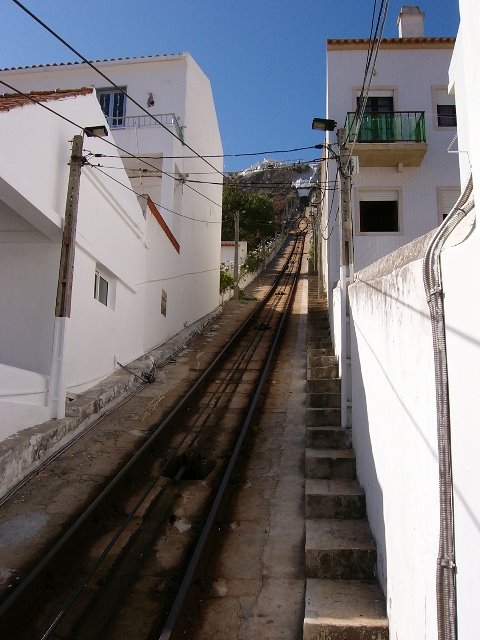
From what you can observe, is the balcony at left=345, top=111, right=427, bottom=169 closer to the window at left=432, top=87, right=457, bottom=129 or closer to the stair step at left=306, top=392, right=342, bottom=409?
the window at left=432, top=87, right=457, bottom=129

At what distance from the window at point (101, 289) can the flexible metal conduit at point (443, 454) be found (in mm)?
8691

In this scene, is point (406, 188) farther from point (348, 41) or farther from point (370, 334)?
point (370, 334)

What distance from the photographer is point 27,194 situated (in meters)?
7.51

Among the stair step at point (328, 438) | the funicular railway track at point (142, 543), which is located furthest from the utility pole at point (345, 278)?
the funicular railway track at point (142, 543)

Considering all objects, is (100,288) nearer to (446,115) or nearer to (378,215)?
(378,215)

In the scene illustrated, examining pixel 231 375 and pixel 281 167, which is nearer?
pixel 231 375

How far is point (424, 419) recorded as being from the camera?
9.59 ft

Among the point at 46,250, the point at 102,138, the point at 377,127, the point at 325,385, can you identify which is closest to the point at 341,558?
the point at 325,385

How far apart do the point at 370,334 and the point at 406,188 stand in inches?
455

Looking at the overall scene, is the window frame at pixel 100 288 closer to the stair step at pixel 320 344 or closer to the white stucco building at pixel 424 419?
the stair step at pixel 320 344

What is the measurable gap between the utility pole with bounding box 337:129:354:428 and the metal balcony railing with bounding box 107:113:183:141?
8.51m

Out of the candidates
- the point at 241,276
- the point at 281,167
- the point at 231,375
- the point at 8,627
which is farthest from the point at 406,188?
the point at 281,167

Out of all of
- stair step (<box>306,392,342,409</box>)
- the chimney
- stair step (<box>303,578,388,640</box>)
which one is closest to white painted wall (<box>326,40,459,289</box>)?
the chimney

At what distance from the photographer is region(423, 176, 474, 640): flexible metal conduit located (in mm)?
2420
